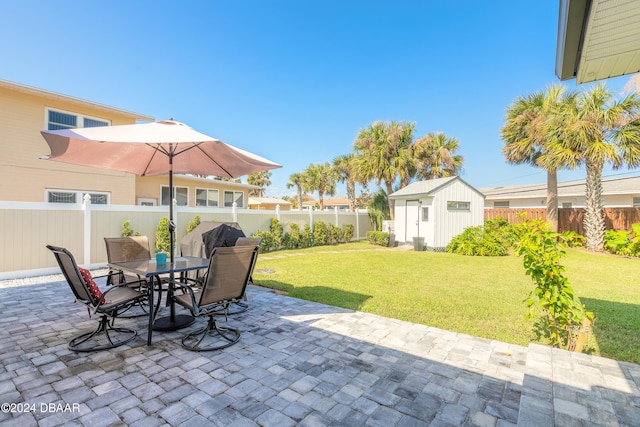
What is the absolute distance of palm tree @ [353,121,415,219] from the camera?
17250 millimetres

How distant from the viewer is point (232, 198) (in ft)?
61.8

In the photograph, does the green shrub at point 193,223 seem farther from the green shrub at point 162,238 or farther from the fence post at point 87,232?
the fence post at point 87,232

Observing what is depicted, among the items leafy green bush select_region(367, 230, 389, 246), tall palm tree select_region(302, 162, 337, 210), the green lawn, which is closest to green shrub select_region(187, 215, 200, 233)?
the green lawn

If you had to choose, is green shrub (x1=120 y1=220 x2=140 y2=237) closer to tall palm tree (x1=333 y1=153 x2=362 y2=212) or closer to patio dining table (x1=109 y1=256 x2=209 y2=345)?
patio dining table (x1=109 y1=256 x2=209 y2=345)

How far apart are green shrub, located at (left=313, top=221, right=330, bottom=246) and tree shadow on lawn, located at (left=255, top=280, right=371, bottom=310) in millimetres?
8076

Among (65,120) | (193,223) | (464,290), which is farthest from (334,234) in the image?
(65,120)

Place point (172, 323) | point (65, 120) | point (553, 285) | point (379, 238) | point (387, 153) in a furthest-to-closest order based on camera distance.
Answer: point (387, 153) → point (379, 238) → point (65, 120) → point (172, 323) → point (553, 285)

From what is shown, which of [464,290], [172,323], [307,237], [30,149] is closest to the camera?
[172,323]

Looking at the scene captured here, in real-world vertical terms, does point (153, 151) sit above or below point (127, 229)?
above

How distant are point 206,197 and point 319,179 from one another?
15.2m

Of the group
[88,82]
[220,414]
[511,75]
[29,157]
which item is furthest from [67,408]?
[511,75]

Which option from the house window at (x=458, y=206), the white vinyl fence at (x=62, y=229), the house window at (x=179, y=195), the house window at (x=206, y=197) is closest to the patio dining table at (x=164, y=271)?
the white vinyl fence at (x=62, y=229)

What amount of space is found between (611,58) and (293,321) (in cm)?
421

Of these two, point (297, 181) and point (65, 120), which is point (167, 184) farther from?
point (297, 181)
